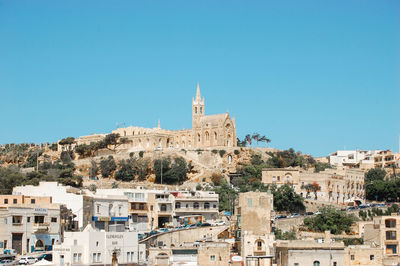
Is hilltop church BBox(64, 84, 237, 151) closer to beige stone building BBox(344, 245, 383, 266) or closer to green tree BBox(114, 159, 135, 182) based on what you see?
green tree BBox(114, 159, 135, 182)

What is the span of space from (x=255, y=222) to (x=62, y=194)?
70.7ft

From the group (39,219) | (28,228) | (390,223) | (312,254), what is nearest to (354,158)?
(390,223)

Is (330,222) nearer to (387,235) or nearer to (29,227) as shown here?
(387,235)

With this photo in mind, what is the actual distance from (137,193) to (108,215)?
6.92 meters

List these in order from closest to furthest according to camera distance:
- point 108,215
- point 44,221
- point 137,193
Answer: point 44,221
point 108,215
point 137,193

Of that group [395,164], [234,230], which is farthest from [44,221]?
[395,164]

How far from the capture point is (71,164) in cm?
13862


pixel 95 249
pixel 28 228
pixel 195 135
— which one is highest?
pixel 195 135

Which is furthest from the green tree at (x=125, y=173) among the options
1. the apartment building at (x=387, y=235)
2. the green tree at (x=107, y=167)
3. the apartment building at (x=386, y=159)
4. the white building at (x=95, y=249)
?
the white building at (x=95, y=249)

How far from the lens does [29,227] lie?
67.0 m

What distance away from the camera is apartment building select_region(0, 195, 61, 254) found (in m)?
65.4

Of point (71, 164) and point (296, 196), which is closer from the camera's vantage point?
point (296, 196)

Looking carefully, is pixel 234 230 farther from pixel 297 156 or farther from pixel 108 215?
pixel 297 156

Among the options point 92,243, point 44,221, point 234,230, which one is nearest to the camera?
point 92,243
